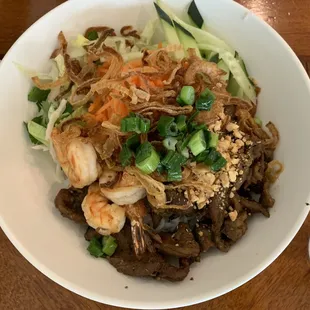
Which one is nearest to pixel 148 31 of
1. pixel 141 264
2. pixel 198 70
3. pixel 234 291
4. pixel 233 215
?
pixel 198 70

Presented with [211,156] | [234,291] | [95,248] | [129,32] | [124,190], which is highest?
[129,32]

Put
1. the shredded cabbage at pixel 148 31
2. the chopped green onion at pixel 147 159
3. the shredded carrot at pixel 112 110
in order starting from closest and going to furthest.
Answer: the chopped green onion at pixel 147 159 → the shredded carrot at pixel 112 110 → the shredded cabbage at pixel 148 31

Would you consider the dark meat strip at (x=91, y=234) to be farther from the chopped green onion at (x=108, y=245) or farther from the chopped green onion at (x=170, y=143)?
the chopped green onion at (x=170, y=143)

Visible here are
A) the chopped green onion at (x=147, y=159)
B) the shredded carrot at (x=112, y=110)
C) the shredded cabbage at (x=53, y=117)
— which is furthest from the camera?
the shredded cabbage at (x=53, y=117)

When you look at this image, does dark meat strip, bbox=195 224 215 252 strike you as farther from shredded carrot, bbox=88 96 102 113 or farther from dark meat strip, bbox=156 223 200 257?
shredded carrot, bbox=88 96 102 113

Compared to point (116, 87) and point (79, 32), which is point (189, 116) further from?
point (79, 32)

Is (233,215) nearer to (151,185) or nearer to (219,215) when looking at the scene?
(219,215)

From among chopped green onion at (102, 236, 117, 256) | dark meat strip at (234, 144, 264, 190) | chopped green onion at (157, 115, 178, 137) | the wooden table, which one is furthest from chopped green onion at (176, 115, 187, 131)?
the wooden table

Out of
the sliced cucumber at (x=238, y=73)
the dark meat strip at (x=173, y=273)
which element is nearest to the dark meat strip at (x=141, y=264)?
the dark meat strip at (x=173, y=273)
